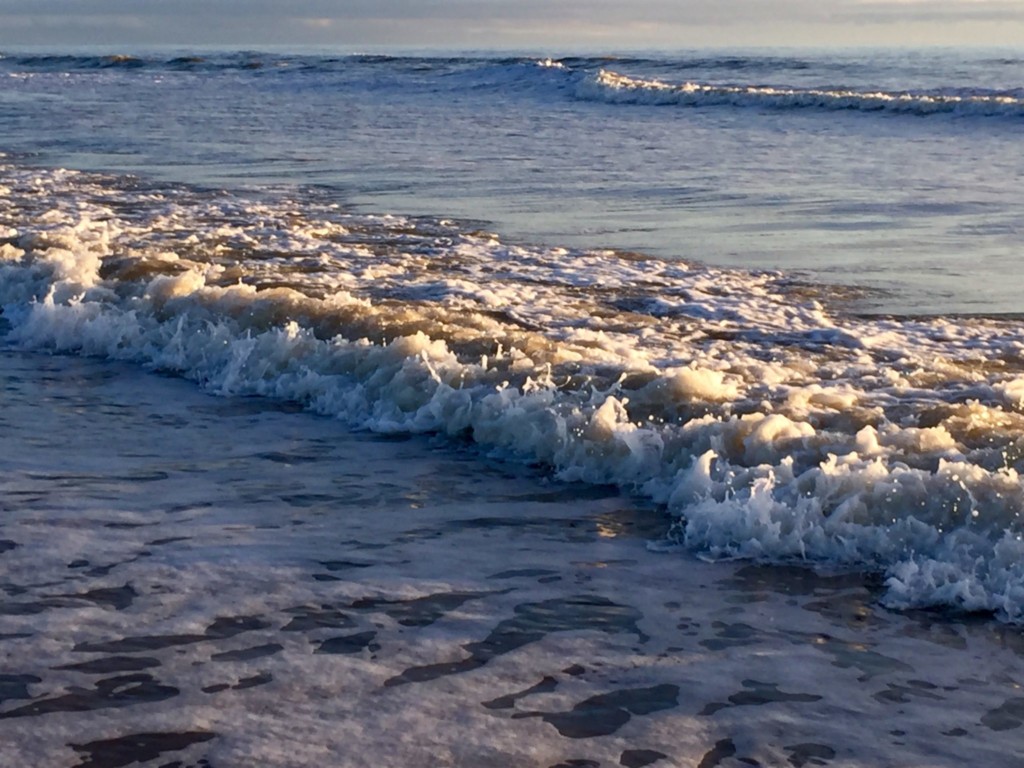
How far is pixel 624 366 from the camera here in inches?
305

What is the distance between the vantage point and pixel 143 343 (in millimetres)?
9422

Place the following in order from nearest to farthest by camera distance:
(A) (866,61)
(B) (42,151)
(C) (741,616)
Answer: (C) (741,616)
(B) (42,151)
(A) (866,61)

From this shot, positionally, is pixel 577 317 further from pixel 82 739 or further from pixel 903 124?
pixel 903 124

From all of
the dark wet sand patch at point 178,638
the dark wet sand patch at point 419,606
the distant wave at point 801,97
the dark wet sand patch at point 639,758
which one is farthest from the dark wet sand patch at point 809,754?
the distant wave at point 801,97

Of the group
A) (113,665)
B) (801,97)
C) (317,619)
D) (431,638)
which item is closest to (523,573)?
(431,638)

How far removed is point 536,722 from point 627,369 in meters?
3.81

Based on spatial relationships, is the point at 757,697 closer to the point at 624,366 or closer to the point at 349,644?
the point at 349,644

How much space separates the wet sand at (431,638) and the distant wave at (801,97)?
25289 millimetres

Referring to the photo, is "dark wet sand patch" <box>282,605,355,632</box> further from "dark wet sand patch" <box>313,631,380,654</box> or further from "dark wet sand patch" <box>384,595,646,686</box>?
"dark wet sand patch" <box>384,595,646,686</box>

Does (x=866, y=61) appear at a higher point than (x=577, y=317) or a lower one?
higher

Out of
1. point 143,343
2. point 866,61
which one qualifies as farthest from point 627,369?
point 866,61

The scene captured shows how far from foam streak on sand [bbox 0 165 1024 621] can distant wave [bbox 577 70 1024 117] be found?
62.9 feet

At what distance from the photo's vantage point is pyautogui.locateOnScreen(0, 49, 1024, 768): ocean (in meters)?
4.12

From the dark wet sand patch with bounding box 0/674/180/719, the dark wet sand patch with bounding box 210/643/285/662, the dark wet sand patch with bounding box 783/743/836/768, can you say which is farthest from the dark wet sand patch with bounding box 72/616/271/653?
the dark wet sand patch with bounding box 783/743/836/768
